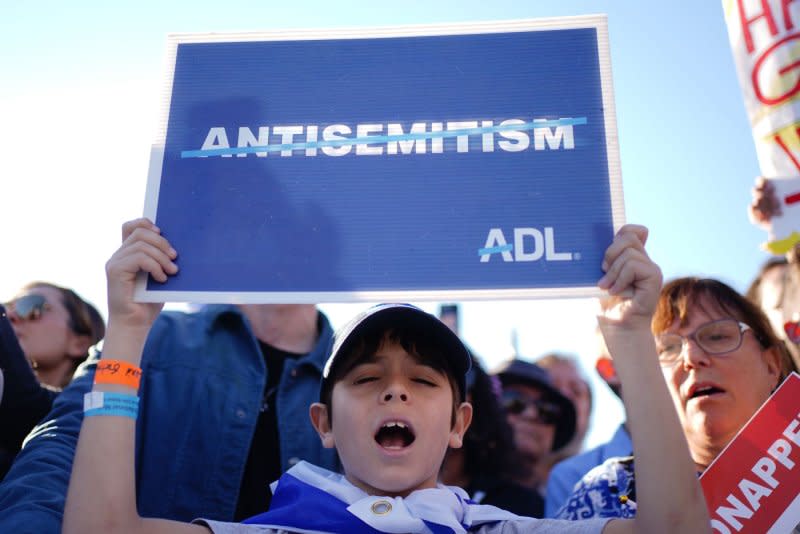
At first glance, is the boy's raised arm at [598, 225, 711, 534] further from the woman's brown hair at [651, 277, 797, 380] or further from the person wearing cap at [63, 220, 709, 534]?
the woman's brown hair at [651, 277, 797, 380]

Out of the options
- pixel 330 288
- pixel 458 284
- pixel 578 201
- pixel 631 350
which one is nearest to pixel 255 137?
pixel 330 288

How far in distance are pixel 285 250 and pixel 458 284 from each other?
1.54 ft

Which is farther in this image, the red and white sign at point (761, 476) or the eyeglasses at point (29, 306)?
the eyeglasses at point (29, 306)

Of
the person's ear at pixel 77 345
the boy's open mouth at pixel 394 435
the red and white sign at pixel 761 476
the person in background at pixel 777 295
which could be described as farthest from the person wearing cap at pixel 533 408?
the boy's open mouth at pixel 394 435

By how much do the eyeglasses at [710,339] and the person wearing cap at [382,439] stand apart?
0.92 m

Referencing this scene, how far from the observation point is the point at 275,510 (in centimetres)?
211

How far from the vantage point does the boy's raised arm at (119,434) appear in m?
1.94

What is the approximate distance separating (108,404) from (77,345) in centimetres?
214

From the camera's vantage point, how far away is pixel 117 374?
2.10 meters

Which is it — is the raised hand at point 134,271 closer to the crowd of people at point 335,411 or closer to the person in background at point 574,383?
the crowd of people at point 335,411

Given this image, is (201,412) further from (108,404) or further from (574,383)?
(574,383)

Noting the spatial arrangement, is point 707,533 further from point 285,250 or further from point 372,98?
point 372,98

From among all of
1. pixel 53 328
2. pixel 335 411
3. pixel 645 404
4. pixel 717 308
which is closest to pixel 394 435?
pixel 335 411

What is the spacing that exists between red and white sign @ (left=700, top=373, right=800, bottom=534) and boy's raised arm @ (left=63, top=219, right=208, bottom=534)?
4.46 feet
